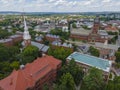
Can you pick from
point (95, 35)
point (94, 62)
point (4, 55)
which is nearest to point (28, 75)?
point (94, 62)

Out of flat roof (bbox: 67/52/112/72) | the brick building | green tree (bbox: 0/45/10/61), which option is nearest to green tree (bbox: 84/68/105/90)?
flat roof (bbox: 67/52/112/72)

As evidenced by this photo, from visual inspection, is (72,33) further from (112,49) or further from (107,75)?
(107,75)

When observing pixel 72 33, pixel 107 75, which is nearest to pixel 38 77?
pixel 107 75

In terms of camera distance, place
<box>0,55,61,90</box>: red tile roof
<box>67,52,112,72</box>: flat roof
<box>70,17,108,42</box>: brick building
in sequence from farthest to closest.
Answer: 1. <box>70,17,108,42</box>: brick building
2. <box>67,52,112,72</box>: flat roof
3. <box>0,55,61,90</box>: red tile roof

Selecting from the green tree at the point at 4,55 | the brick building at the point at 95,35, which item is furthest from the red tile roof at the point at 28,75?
the brick building at the point at 95,35

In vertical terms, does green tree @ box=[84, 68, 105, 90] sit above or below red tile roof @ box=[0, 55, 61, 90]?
below

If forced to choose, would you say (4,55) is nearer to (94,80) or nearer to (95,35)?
(94,80)

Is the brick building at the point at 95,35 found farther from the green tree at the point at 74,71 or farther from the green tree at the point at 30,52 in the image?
the green tree at the point at 74,71

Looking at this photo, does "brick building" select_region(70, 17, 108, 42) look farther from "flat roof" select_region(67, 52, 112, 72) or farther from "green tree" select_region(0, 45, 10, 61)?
"green tree" select_region(0, 45, 10, 61)
